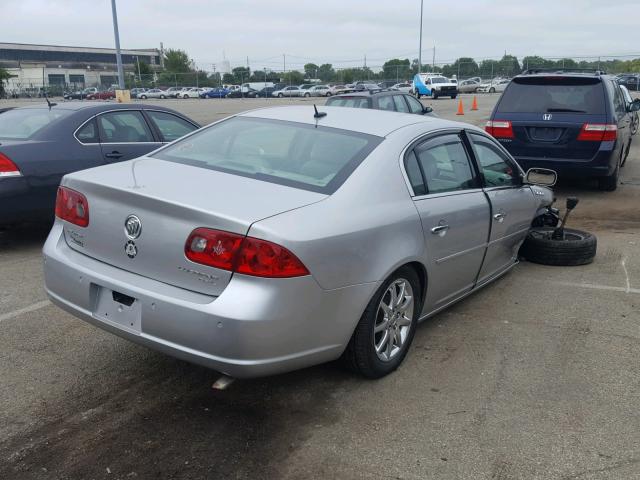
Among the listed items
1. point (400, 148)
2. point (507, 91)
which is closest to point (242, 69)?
point (507, 91)

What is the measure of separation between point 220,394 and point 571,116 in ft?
23.3

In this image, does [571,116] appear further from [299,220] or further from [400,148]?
[299,220]

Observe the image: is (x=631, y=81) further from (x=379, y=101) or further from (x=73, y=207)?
(x=73, y=207)

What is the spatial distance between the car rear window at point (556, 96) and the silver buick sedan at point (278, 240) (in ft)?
16.9

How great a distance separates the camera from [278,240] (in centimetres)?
288

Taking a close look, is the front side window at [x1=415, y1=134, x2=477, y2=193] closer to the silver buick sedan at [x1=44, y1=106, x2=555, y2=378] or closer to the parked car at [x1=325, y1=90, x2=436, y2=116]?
the silver buick sedan at [x1=44, y1=106, x2=555, y2=378]

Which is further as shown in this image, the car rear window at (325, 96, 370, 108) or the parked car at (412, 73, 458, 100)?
the parked car at (412, 73, 458, 100)

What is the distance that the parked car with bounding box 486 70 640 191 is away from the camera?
8672mm

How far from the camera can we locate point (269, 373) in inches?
119

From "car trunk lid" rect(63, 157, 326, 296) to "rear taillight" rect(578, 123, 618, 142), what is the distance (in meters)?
6.61

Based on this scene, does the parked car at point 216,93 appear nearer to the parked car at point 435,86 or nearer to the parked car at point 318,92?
the parked car at point 318,92

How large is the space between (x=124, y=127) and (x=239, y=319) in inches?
197

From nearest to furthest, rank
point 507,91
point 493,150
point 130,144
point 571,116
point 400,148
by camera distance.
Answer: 1. point 400,148
2. point 493,150
3. point 130,144
4. point 571,116
5. point 507,91

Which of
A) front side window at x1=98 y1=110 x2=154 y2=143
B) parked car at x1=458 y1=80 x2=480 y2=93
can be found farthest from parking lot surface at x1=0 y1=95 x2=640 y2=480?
parked car at x1=458 y1=80 x2=480 y2=93
